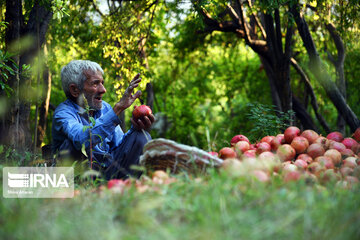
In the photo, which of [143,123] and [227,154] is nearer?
[227,154]

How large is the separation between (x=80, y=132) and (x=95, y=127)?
0.44 ft

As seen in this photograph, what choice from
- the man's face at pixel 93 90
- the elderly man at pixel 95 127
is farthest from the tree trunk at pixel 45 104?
the man's face at pixel 93 90

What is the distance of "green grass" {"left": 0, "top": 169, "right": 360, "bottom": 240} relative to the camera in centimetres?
159

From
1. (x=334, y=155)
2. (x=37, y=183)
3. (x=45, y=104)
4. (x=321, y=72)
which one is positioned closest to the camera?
(x=37, y=183)

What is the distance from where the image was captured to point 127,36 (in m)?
7.18

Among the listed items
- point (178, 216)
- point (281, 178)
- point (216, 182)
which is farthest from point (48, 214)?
point (281, 178)

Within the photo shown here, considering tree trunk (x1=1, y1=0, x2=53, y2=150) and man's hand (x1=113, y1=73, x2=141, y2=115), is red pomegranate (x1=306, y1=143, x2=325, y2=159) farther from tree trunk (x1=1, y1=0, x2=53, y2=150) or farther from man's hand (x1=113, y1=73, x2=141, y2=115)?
tree trunk (x1=1, y1=0, x2=53, y2=150)

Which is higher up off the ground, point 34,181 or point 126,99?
point 126,99

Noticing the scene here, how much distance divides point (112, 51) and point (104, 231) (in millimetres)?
5623

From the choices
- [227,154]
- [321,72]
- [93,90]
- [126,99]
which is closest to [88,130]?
[126,99]

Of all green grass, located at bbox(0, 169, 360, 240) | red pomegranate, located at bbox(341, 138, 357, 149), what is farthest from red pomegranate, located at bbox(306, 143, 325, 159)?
green grass, located at bbox(0, 169, 360, 240)

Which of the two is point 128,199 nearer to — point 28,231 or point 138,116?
point 28,231

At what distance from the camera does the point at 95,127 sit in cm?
334

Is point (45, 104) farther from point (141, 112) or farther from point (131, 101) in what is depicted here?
point (131, 101)
